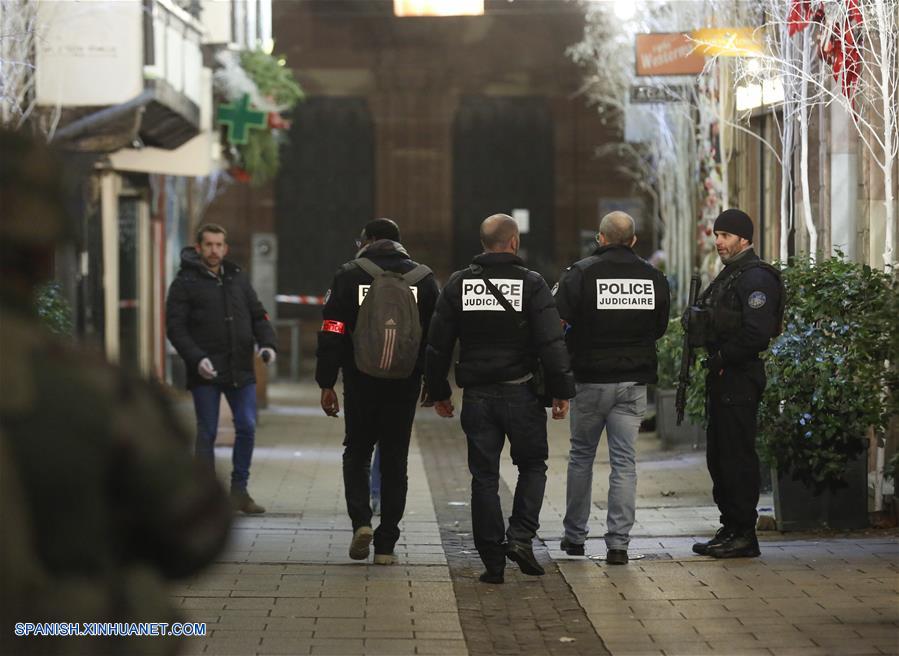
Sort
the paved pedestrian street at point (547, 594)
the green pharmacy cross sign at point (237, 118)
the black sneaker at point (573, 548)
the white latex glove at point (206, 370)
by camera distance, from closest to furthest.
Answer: the paved pedestrian street at point (547, 594), the black sneaker at point (573, 548), the white latex glove at point (206, 370), the green pharmacy cross sign at point (237, 118)

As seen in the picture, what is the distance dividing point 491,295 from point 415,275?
0.77 metres

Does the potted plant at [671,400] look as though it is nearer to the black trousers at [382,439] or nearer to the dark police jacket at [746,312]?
the dark police jacket at [746,312]

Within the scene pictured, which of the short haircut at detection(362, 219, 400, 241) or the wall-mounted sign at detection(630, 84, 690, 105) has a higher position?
the wall-mounted sign at detection(630, 84, 690, 105)

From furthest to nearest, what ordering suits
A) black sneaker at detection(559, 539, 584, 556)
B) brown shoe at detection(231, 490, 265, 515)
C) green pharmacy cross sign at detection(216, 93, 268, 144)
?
green pharmacy cross sign at detection(216, 93, 268, 144), brown shoe at detection(231, 490, 265, 515), black sneaker at detection(559, 539, 584, 556)

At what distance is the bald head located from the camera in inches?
320

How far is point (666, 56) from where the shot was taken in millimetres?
15758

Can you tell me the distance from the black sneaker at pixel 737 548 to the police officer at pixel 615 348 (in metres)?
0.47

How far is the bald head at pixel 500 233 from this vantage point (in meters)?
8.14

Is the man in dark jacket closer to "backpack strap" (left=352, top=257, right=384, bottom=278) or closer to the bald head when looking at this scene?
"backpack strap" (left=352, top=257, right=384, bottom=278)

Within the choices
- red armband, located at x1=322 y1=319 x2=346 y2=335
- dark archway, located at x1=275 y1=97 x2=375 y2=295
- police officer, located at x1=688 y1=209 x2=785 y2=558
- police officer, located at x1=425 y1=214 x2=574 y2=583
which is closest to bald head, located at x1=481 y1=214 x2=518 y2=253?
police officer, located at x1=425 y1=214 x2=574 y2=583

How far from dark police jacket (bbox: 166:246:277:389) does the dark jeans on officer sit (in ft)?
8.74

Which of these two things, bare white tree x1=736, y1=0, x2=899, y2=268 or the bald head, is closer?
the bald head

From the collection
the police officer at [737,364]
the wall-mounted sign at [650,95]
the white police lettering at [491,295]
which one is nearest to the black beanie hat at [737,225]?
the police officer at [737,364]

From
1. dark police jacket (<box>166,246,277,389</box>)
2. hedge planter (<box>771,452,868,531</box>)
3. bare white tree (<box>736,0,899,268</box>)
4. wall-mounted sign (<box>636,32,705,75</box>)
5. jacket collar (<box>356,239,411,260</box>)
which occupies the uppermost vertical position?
wall-mounted sign (<box>636,32,705,75</box>)
